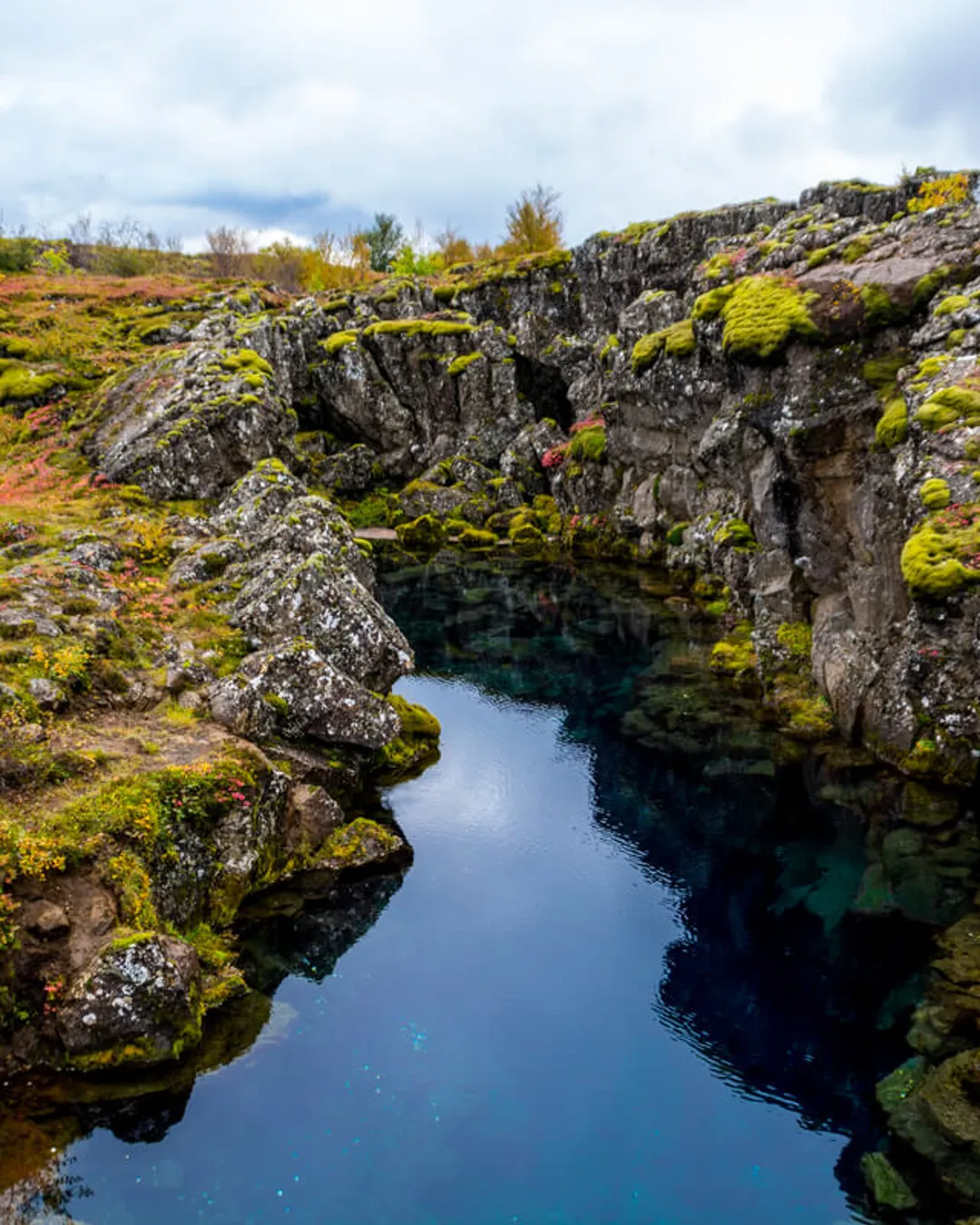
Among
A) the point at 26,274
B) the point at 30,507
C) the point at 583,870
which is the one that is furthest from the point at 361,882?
the point at 26,274

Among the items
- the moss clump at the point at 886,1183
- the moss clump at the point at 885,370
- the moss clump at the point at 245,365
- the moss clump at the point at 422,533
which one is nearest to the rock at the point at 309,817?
the moss clump at the point at 886,1183

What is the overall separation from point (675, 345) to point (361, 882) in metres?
33.1

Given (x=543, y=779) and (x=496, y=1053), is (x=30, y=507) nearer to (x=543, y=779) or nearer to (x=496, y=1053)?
(x=543, y=779)

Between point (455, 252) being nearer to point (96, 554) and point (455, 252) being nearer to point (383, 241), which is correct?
point (383, 241)

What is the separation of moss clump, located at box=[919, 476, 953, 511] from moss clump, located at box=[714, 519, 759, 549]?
34.2ft

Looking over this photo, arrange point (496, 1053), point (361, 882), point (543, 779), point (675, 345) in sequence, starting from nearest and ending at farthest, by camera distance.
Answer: point (496, 1053)
point (361, 882)
point (543, 779)
point (675, 345)

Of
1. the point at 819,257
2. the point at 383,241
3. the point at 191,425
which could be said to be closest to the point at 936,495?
the point at 819,257

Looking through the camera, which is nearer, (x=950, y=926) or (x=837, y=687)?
(x=950, y=926)

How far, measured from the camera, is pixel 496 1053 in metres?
15.3

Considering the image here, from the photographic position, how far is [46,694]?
19.0m

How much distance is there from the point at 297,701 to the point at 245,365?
3057cm

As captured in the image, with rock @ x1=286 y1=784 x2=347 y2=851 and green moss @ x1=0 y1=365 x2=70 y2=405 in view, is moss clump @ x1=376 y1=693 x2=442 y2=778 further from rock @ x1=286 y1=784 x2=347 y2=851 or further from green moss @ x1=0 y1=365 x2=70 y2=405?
green moss @ x1=0 y1=365 x2=70 y2=405

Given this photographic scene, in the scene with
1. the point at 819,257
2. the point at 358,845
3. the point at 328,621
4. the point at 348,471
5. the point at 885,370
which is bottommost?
the point at 358,845

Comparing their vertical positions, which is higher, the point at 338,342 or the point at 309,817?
the point at 338,342
